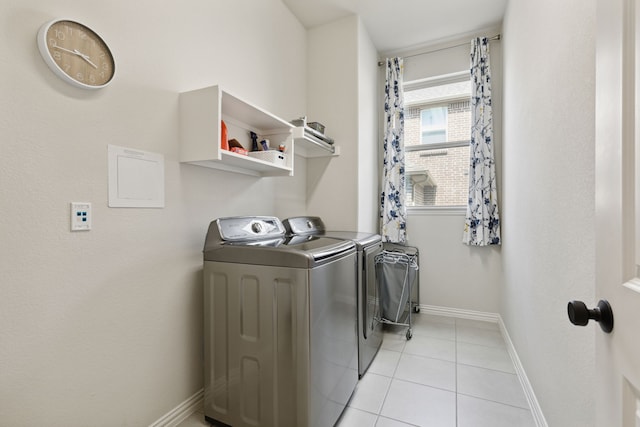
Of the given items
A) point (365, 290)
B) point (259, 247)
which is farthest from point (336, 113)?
point (259, 247)

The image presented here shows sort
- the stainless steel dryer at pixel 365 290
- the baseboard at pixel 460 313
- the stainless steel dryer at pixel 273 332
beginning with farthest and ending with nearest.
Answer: the baseboard at pixel 460 313, the stainless steel dryer at pixel 365 290, the stainless steel dryer at pixel 273 332

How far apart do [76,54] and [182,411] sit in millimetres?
1786

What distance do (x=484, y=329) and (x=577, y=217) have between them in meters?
2.24

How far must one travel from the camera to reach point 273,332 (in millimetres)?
1347

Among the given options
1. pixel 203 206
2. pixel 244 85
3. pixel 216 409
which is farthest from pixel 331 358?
pixel 244 85

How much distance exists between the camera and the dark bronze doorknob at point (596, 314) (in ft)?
1.99

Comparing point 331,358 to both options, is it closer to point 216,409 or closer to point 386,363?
point 216,409

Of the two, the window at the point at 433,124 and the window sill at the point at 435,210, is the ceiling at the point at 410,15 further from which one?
the window sill at the point at 435,210

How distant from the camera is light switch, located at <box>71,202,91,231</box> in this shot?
3.67ft

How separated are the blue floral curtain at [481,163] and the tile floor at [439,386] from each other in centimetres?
101

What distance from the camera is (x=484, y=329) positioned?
9.34ft

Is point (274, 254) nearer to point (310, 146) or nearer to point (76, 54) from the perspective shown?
point (76, 54)

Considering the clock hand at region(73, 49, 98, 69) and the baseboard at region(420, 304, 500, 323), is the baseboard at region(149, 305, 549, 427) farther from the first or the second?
the clock hand at region(73, 49, 98, 69)

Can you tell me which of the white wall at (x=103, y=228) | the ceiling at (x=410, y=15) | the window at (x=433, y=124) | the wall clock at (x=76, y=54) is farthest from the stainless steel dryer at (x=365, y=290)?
the ceiling at (x=410, y=15)
